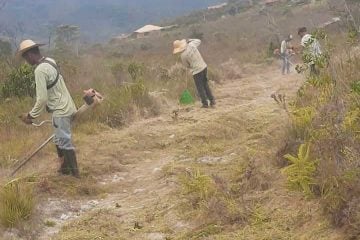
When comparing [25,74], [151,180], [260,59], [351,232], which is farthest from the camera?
[260,59]

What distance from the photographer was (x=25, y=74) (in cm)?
1087

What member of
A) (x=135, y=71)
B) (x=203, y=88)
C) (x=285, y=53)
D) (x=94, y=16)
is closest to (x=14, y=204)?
(x=203, y=88)

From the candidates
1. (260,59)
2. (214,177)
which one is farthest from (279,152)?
(260,59)

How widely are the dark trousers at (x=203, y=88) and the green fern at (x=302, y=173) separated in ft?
17.6

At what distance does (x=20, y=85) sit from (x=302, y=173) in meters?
7.39

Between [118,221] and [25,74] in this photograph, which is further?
[25,74]

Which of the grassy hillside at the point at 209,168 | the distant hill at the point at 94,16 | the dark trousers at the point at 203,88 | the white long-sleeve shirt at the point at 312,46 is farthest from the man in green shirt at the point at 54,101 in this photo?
the distant hill at the point at 94,16

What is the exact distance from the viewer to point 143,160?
7289 millimetres

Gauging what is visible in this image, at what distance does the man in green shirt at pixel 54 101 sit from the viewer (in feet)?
19.2

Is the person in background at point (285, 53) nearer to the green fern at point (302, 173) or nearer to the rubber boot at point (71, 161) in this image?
the rubber boot at point (71, 161)

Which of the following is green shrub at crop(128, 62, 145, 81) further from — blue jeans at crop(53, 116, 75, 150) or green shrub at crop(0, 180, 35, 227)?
green shrub at crop(0, 180, 35, 227)

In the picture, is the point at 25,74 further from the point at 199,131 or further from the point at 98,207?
the point at 98,207

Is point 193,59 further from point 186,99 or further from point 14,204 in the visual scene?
point 14,204

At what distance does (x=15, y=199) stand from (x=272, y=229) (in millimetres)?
2145
